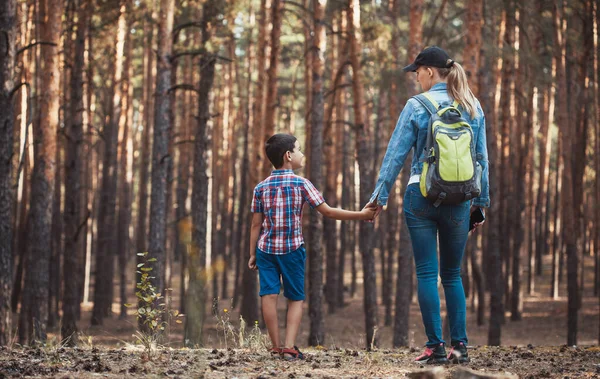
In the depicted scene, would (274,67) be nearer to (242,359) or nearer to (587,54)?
(587,54)

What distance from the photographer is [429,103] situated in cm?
509

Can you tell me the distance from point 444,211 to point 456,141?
A: 20.0 inches

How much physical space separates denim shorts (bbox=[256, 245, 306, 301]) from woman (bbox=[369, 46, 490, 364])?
75 cm

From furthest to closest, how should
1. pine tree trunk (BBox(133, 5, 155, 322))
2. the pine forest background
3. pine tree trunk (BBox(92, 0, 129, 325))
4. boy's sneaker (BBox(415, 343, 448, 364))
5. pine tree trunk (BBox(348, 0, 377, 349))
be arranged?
pine tree trunk (BBox(133, 5, 155, 322)) < pine tree trunk (BBox(92, 0, 129, 325)) < pine tree trunk (BBox(348, 0, 377, 349)) < the pine forest background < boy's sneaker (BBox(415, 343, 448, 364))

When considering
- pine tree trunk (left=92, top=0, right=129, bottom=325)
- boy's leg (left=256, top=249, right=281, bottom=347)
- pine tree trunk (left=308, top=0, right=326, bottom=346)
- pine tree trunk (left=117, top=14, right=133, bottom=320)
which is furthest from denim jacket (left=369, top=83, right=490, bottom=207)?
pine tree trunk (left=117, top=14, right=133, bottom=320)

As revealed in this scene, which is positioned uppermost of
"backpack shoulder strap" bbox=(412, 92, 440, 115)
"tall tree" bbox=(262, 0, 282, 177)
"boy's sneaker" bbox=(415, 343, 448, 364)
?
"tall tree" bbox=(262, 0, 282, 177)

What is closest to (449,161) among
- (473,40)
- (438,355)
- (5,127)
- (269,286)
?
(438,355)

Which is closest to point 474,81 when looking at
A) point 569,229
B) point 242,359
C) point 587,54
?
point 569,229

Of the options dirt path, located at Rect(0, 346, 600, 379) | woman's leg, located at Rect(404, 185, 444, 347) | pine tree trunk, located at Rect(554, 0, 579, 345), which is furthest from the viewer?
pine tree trunk, located at Rect(554, 0, 579, 345)

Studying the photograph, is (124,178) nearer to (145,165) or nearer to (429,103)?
(145,165)

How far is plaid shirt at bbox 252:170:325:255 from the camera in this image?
5.44 meters

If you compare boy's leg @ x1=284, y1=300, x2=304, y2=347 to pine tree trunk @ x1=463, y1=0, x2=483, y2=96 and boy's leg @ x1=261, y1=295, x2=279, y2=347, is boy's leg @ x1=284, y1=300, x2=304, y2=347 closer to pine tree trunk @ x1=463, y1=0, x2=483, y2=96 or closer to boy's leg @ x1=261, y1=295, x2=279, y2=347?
Result: boy's leg @ x1=261, y1=295, x2=279, y2=347

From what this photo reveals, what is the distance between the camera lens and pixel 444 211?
198 inches

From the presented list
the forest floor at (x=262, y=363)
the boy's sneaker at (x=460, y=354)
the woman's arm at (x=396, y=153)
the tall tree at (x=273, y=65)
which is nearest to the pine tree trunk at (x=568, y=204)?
the tall tree at (x=273, y=65)
